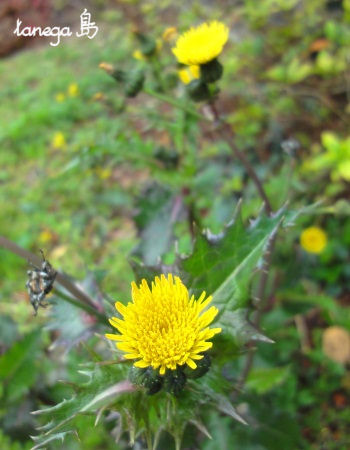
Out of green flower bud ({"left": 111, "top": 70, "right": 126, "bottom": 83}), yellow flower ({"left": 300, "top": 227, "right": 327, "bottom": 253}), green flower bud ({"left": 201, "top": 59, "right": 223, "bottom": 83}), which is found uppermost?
green flower bud ({"left": 201, "top": 59, "right": 223, "bottom": 83})

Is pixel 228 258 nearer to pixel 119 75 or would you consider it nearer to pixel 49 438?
pixel 49 438

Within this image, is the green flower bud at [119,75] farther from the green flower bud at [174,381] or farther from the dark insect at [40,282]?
the green flower bud at [174,381]

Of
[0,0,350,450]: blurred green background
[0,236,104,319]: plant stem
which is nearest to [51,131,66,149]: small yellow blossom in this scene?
[0,0,350,450]: blurred green background

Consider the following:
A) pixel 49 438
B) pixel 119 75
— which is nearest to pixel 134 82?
pixel 119 75

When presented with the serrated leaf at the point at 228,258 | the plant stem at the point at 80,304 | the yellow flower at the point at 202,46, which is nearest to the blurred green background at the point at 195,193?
the plant stem at the point at 80,304

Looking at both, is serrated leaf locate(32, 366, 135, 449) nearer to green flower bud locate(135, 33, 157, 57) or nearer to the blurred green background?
the blurred green background

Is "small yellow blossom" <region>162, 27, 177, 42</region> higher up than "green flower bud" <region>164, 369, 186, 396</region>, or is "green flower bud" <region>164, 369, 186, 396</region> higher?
"small yellow blossom" <region>162, 27, 177, 42</region>

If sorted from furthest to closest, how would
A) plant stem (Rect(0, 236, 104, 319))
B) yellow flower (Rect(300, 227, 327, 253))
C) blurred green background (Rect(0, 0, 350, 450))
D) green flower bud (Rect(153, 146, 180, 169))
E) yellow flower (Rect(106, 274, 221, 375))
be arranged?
yellow flower (Rect(300, 227, 327, 253)) → green flower bud (Rect(153, 146, 180, 169)) → blurred green background (Rect(0, 0, 350, 450)) → plant stem (Rect(0, 236, 104, 319)) → yellow flower (Rect(106, 274, 221, 375))
